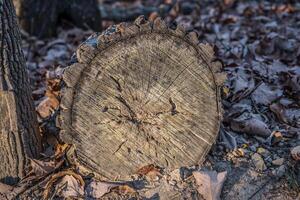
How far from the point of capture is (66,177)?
3.07 meters

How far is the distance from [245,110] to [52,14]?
3.27 m

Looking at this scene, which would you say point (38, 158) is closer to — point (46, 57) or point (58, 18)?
point (46, 57)

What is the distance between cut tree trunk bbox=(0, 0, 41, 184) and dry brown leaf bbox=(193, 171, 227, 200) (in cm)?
112

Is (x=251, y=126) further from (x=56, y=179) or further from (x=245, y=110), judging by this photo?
(x=56, y=179)

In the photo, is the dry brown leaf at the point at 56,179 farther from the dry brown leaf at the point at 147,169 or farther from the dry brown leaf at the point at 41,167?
the dry brown leaf at the point at 147,169

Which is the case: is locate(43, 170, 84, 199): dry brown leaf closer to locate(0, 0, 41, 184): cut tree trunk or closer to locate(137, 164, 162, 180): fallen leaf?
locate(0, 0, 41, 184): cut tree trunk

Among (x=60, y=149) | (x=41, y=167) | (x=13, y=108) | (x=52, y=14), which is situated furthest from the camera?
(x=52, y=14)

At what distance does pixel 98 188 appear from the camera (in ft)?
9.95

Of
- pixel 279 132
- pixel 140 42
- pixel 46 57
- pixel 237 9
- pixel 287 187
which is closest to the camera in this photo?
pixel 140 42

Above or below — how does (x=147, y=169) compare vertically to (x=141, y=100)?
below

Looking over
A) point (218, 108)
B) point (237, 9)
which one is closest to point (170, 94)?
point (218, 108)

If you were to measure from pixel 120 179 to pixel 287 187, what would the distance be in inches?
43.1

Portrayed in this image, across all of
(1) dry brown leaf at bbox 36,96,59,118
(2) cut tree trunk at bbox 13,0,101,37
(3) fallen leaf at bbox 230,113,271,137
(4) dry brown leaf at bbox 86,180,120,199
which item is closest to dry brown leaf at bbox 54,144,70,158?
(4) dry brown leaf at bbox 86,180,120,199

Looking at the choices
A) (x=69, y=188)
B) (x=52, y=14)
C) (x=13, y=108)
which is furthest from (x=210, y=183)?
(x=52, y=14)
